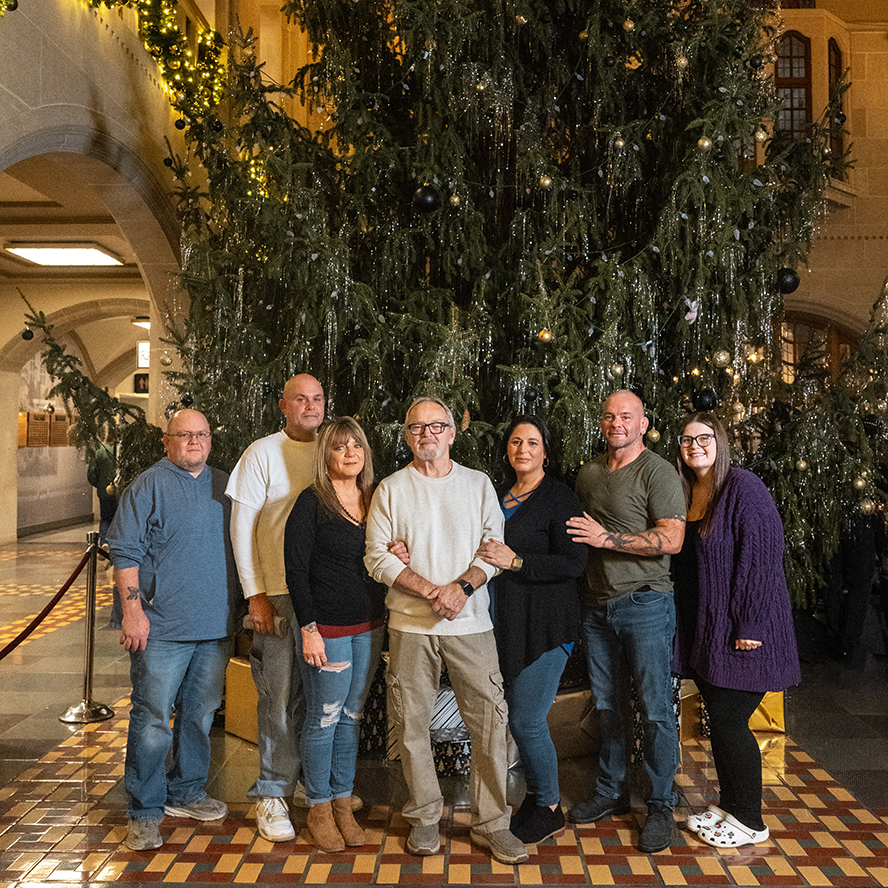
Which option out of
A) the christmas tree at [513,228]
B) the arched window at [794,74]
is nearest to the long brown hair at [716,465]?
the christmas tree at [513,228]

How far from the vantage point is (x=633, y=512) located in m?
3.44

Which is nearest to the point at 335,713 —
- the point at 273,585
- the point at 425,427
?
the point at 273,585

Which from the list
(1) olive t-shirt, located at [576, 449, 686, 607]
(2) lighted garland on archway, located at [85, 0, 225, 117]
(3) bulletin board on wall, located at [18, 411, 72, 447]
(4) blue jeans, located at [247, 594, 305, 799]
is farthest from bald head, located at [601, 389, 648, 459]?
(3) bulletin board on wall, located at [18, 411, 72, 447]

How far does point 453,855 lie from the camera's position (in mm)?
3332

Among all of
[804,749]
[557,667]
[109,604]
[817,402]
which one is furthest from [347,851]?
[109,604]

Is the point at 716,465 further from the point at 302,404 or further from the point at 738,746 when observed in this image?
the point at 302,404

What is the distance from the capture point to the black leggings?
131 inches

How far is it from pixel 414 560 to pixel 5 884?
6.22ft

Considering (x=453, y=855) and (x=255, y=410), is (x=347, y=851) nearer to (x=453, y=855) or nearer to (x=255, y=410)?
(x=453, y=855)

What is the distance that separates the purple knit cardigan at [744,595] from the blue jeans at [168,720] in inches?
80.5

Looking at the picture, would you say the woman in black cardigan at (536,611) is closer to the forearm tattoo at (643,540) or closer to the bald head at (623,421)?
the forearm tattoo at (643,540)

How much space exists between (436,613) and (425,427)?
0.70m

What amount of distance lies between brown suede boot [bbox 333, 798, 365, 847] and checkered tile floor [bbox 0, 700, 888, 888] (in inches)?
1.9

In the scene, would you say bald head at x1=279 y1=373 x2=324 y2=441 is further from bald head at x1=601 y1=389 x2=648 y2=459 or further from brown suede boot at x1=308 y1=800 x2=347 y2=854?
brown suede boot at x1=308 y1=800 x2=347 y2=854
